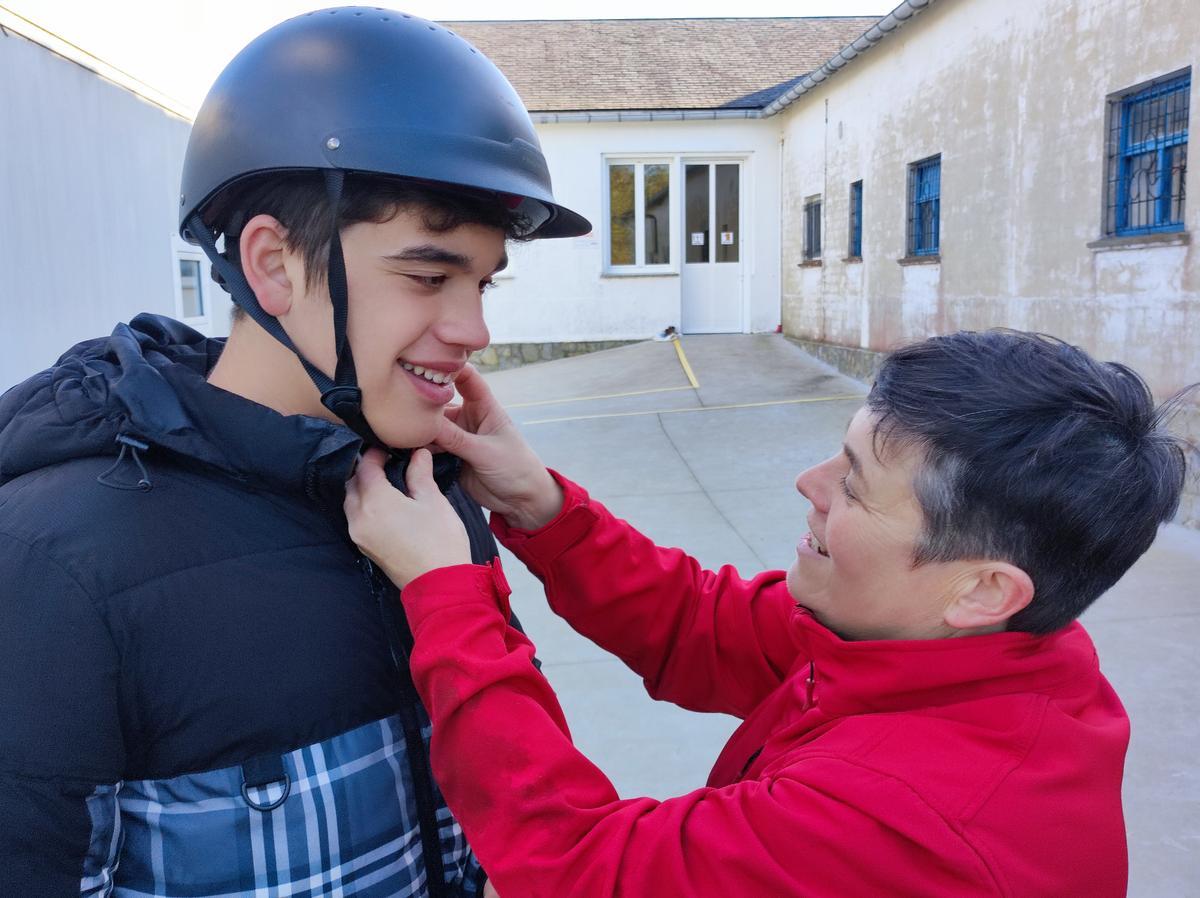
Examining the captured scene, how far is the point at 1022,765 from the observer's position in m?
1.11

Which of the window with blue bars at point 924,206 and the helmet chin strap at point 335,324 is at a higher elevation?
the window with blue bars at point 924,206

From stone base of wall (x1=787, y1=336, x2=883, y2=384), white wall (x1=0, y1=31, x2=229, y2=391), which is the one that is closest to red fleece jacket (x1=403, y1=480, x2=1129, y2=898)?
white wall (x1=0, y1=31, x2=229, y2=391)

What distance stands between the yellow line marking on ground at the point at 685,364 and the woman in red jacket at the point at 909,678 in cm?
984

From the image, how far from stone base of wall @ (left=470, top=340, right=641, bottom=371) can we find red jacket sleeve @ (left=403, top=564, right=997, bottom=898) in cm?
1347

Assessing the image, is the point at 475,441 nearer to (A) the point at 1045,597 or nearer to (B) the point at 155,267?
(A) the point at 1045,597

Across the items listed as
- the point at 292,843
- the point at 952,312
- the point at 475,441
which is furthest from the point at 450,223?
the point at 952,312

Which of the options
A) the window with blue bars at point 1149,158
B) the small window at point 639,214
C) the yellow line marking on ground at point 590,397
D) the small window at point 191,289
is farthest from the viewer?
the small window at point 639,214

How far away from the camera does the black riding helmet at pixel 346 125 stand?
134 centimetres

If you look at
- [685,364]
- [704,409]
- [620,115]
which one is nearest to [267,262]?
[704,409]

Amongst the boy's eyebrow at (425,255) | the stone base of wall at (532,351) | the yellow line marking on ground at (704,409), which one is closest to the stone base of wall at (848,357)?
the yellow line marking on ground at (704,409)

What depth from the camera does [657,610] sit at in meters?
1.82

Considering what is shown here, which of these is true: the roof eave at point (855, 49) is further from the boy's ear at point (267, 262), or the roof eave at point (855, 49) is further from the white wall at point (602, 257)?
the boy's ear at point (267, 262)

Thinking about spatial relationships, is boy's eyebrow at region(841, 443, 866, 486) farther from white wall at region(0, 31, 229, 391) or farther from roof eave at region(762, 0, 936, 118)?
roof eave at region(762, 0, 936, 118)

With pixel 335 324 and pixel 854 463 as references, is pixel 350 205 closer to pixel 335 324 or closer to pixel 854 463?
pixel 335 324
